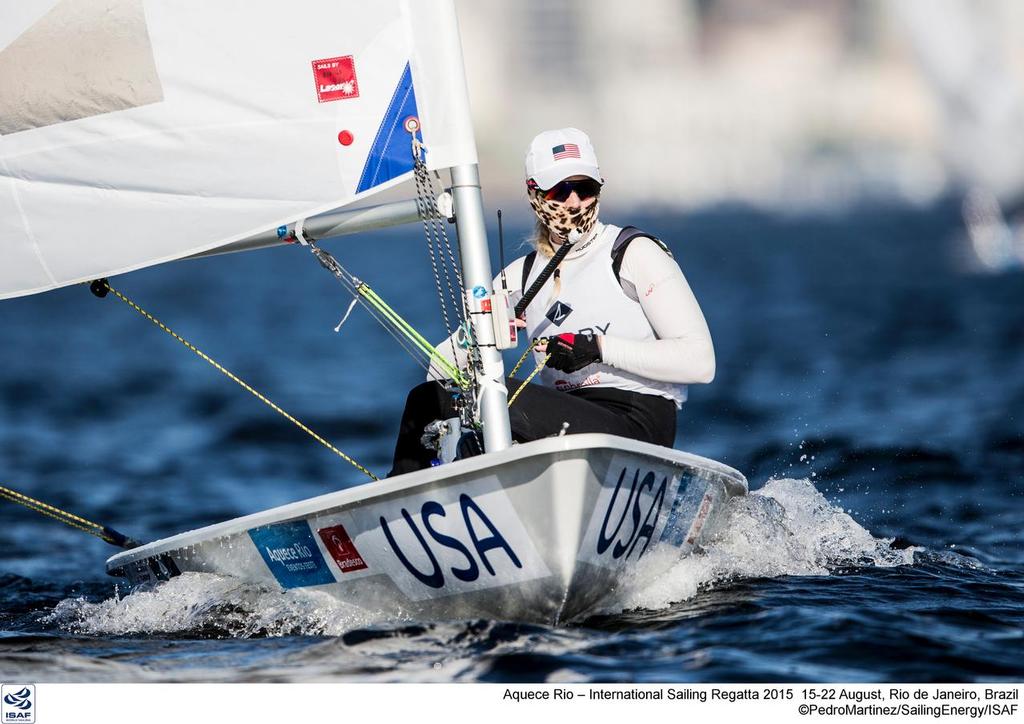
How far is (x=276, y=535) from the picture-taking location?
4879 millimetres

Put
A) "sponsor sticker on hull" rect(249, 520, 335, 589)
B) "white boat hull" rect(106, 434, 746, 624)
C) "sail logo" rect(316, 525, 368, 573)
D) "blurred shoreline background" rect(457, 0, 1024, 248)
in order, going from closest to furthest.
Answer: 1. "white boat hull" rect(106, 434, 746, 624)
2. "sail logo" rect(316, 525, 368, 573)
3. "sponsor sticker on hull" rect(249, 520, 335, 589)
4. "blurred shoreline background" rect(457, 0, 1024, 248)

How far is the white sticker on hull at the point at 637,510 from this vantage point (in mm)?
4434

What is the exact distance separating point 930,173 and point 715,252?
7876 cm

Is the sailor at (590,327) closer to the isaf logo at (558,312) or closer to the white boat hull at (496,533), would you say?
the isaf logo at (558,312)

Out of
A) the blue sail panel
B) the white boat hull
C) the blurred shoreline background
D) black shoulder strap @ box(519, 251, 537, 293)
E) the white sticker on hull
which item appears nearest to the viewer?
the white boat hull

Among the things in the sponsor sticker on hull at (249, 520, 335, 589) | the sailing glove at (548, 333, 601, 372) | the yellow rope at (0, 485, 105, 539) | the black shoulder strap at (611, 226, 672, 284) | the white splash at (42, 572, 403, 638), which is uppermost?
the black shoulder strap at (611, 226, 672, 284)

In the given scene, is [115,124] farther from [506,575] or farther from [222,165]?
[506,575]

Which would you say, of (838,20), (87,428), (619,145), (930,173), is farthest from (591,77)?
(87,428)

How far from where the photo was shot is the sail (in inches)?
181

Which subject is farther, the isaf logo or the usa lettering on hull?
the isaf logo

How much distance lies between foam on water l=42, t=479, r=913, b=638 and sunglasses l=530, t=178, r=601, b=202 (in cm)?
125

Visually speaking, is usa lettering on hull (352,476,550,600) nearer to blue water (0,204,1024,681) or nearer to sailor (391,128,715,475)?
blue water (0,204,1024,681)
